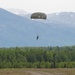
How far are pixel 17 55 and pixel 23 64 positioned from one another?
58.7ft

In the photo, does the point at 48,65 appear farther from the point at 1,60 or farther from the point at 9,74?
the point at 9,74

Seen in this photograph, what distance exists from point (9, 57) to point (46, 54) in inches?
548

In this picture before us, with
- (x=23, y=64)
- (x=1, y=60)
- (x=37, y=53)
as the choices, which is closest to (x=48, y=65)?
(x=23, y=64)

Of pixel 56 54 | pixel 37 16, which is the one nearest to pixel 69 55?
pixel 56 54

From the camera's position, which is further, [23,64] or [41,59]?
[41,59]

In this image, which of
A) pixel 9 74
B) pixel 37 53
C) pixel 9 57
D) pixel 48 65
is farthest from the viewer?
pixel 37 53

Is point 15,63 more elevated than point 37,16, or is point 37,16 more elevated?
point 37,16

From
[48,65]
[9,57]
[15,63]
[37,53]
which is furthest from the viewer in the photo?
[37,53]

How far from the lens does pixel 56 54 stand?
129m

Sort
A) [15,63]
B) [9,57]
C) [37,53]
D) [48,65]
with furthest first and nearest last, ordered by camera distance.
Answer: [37,53] < [9,57] < [15,63] < [48,65]

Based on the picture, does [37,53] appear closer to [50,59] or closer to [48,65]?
[50,59]

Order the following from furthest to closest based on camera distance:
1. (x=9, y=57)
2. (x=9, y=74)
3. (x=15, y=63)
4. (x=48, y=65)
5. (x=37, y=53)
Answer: (x=37, y=53) < (x=9, y=57) < (x=15, y=63) < (x=48, y=65) < (x=9, y=74)

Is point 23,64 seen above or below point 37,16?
below

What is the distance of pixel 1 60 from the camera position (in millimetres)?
112750
